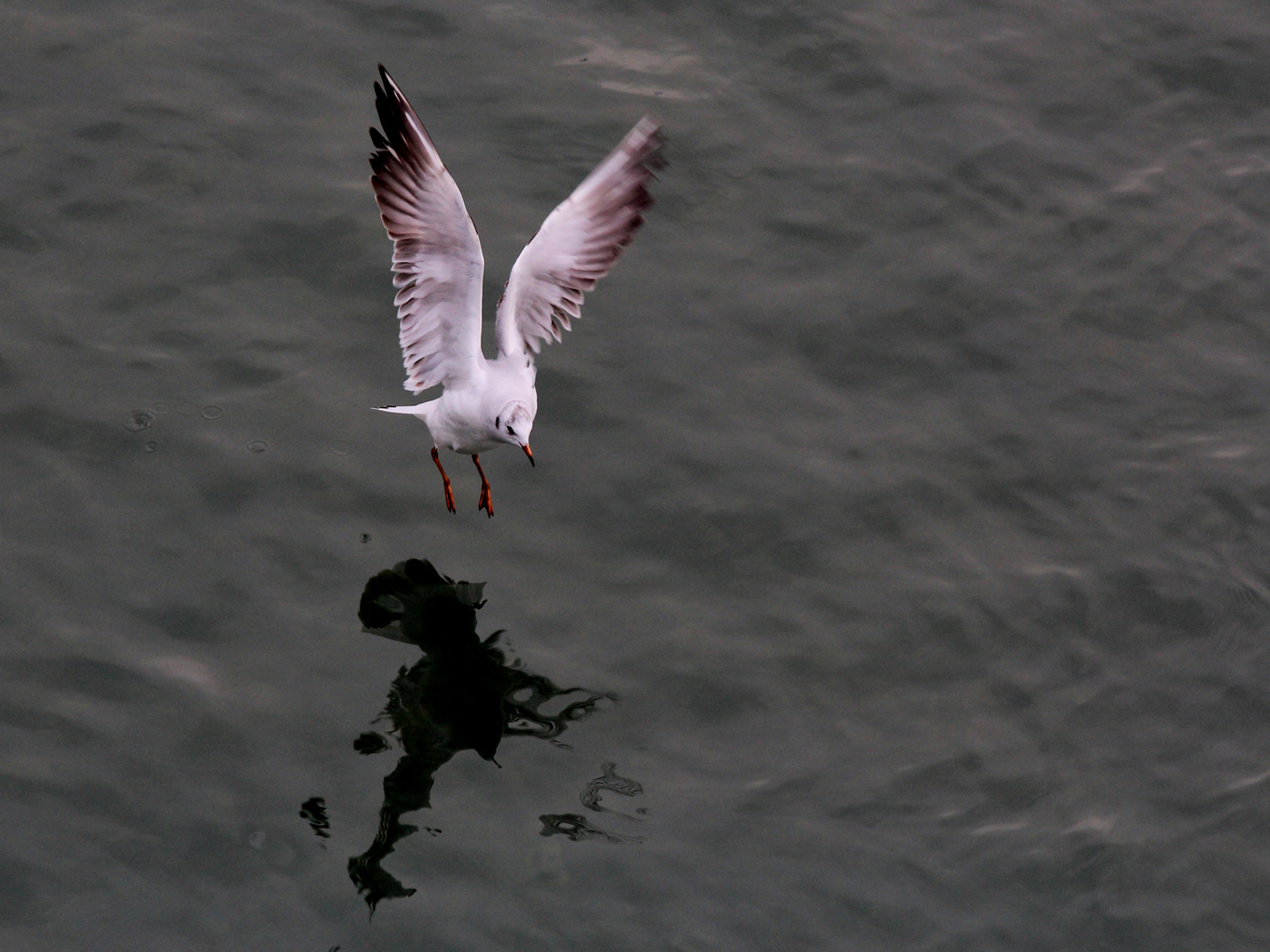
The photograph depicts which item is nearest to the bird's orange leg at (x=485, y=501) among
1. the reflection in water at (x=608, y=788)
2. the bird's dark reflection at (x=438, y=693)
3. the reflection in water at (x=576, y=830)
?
the bird's dark reflection at (x=438, y=693)

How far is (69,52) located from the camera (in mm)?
12125

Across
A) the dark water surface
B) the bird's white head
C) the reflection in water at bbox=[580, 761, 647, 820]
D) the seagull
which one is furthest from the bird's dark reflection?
the bird's white head

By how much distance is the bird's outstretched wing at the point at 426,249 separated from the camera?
9.15m

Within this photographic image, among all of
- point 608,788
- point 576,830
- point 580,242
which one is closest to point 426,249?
point 580,242

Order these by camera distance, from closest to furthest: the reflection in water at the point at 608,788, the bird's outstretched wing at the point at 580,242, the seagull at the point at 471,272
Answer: the reflection in water at the point at 608,788, the seagull at the point at 471,272, the bird's outstretched wing at the point at 580,242

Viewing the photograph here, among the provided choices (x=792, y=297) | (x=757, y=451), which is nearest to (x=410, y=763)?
(x=757, y=451)

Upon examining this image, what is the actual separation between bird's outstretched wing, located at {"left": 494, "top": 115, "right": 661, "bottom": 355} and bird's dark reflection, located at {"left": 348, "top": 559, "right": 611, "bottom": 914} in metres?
1.53

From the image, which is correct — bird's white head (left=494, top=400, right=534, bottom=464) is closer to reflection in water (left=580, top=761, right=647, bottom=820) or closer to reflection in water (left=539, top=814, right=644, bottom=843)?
reflection in water (left=580, top=761, right=647, bottom=820)

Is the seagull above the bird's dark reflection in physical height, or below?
above

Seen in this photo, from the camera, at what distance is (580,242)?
384 inches

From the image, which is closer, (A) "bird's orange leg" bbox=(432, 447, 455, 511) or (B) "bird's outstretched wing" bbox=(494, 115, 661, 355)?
(B) "bird's outstretched wing" bbox=(494, 115, 661, 355)

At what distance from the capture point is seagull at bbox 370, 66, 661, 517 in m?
9.15

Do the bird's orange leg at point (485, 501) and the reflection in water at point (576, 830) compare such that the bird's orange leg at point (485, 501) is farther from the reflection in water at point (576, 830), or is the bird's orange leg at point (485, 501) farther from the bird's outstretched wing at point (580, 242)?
the reflection in water at point (576, 830)

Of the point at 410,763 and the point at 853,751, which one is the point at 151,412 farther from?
the point at 853,751
